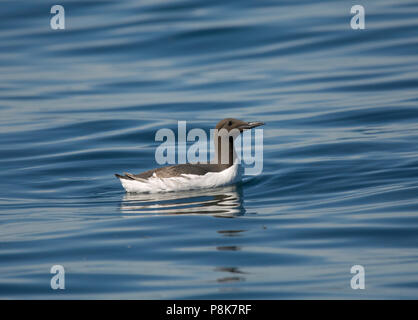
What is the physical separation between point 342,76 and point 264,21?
691 cm

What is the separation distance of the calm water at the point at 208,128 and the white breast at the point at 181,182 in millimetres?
174

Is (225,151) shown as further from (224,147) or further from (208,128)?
(208,128)

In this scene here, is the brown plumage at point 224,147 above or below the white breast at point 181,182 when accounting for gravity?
above

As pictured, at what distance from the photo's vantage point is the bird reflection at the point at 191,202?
1279cm

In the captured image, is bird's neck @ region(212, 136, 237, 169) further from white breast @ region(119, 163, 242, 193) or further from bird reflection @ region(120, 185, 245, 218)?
bird reflection @ region(120, 185, 245, 218)

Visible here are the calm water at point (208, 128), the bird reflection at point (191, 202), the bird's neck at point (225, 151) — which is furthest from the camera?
the bird's neck at point (225, 151)

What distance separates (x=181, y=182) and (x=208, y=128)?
19.4 ft

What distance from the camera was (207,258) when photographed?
10203mm

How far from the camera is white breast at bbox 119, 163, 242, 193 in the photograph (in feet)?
46.2

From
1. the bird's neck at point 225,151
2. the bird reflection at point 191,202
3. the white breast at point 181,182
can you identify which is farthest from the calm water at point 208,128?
the bird's neck at point 225,151

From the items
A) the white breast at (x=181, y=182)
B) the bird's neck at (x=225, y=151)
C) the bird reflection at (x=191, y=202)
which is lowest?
the bird reflection at (x=191, y=202)

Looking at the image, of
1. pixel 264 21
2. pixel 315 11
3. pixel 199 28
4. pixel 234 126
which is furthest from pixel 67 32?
pixel 234 126

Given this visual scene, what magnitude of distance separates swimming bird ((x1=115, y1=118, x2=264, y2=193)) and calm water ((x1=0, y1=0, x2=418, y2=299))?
0.21 m

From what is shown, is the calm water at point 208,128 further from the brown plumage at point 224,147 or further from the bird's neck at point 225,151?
the bird's neck at point 225,151
